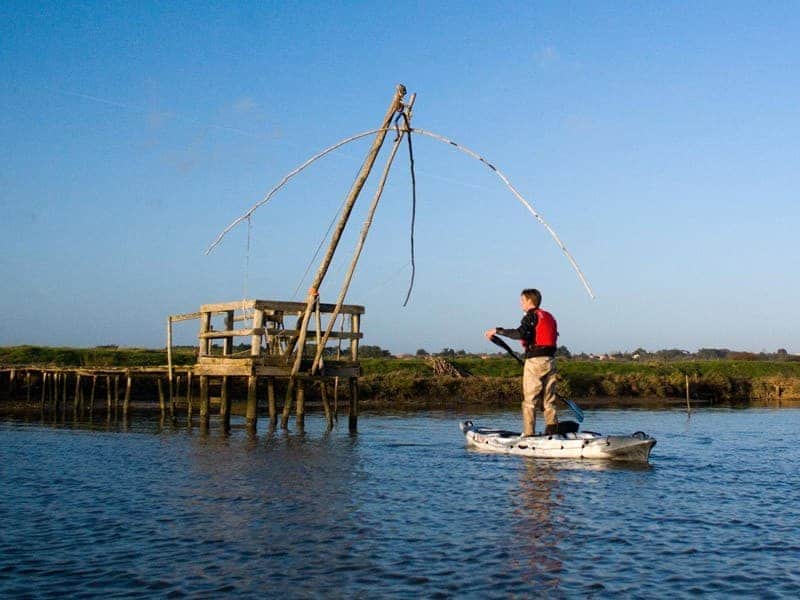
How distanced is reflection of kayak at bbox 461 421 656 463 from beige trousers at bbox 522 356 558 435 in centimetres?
51

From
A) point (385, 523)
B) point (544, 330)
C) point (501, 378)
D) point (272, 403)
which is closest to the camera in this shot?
point (385, 523)

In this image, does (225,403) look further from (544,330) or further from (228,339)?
(544,330)

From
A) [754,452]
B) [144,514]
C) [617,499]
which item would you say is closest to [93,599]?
[144,514]

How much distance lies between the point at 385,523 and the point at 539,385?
6.31m

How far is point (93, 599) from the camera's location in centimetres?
831

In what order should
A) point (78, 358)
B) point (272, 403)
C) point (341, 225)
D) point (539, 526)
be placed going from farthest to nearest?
point (78, 358)
point (272, 403)
point (341, 225)
point (539, 526)

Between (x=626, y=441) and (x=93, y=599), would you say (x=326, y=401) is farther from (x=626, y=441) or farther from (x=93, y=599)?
(x=93, y=599)

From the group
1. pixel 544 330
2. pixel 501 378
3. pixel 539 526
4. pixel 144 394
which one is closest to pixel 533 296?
pixel 544 330

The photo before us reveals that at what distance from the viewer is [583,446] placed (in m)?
18.1

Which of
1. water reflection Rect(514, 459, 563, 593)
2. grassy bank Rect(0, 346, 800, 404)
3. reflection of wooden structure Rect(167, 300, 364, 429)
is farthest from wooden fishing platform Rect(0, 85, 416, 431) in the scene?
grassy bank Rect(0, 346, 800, 404)

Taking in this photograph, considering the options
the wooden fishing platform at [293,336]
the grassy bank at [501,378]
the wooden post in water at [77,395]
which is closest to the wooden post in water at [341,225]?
the wooden fishing platform at [293,336]

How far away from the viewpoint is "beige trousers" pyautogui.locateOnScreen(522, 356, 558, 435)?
682 inches

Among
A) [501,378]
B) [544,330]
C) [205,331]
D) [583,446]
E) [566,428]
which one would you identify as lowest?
[583,446]

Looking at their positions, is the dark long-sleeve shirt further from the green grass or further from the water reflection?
the green grass
